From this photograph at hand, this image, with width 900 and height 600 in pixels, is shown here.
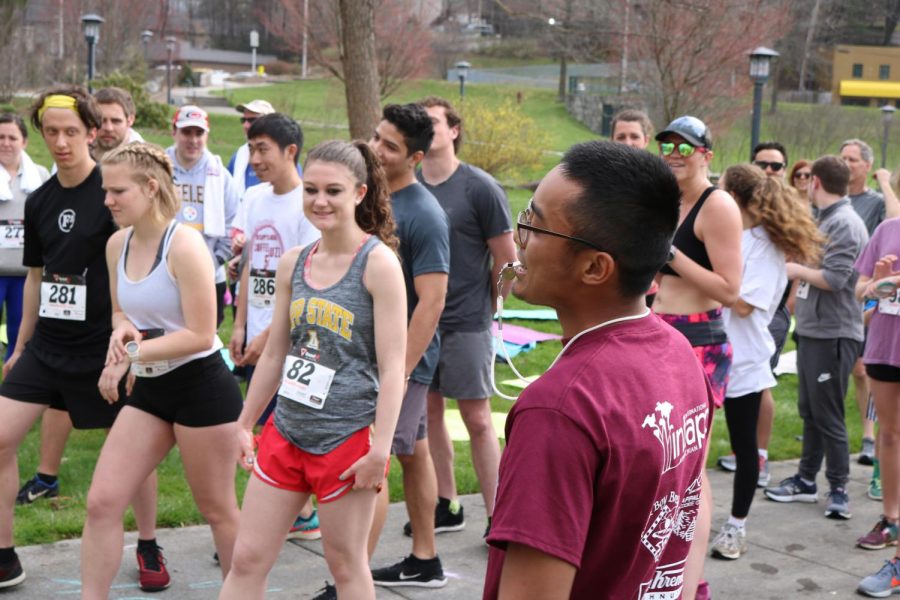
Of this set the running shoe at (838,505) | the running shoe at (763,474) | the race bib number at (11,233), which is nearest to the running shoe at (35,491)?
the race bib number at (11,233)

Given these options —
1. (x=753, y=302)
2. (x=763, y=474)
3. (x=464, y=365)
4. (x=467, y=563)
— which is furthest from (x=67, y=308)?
(x=763, y=474)

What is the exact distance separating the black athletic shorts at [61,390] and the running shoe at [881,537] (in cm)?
387

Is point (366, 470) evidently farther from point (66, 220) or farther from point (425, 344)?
point (66, 220)

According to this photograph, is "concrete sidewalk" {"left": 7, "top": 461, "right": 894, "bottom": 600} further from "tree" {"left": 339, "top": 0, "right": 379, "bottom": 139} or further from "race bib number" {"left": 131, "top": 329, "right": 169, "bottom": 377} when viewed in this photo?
"tree" {"left": 339, "top": 0, "right": 379, "bottom": 139}

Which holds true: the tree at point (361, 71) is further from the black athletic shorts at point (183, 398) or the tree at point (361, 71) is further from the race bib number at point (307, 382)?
the race bib number at point (307, 382)

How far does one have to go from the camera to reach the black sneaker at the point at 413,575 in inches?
201

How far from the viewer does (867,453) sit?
7707 mm

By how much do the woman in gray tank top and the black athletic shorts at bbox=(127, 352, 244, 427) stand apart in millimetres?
283

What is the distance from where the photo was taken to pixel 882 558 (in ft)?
18.9

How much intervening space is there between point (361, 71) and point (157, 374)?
1067cm

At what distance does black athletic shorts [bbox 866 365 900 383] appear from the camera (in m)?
5.47

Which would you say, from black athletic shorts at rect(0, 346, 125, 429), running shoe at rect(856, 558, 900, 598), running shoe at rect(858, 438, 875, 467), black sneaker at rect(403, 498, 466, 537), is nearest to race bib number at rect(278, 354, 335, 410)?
black athletic shorts at rect(0, 346, 125, 429)

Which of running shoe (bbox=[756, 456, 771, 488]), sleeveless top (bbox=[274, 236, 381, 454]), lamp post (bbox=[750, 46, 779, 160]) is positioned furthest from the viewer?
lamp post (bbox=[750, 46, 779, 160])

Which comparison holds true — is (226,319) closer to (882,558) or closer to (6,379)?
(6,379)
